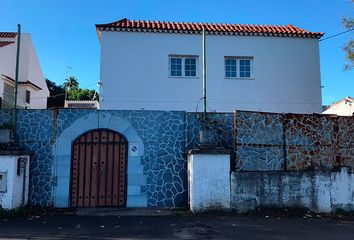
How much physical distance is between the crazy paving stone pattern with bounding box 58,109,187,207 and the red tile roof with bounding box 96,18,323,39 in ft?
21.4

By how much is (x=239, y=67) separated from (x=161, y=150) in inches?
300

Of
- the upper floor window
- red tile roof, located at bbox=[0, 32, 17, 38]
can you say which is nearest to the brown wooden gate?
the upper floor window

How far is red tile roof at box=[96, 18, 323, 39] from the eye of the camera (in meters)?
15.5

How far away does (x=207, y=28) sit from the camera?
52.7 ft

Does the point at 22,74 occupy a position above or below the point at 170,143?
above

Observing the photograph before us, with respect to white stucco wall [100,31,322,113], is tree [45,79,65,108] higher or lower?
higher

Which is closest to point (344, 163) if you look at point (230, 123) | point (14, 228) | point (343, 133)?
point (343, 133)

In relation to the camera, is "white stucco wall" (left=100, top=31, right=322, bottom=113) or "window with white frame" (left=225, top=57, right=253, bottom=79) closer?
"white stucco wall" (left=100, top=31, right=322, bottom=113)

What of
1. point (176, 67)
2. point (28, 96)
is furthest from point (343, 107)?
point (28, 96)

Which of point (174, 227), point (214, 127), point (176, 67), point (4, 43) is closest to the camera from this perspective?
point (174, 227)

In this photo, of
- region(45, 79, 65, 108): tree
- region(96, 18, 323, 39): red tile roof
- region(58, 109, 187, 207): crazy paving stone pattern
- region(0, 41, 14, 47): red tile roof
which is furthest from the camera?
region(45, 79, 65, 108): tree

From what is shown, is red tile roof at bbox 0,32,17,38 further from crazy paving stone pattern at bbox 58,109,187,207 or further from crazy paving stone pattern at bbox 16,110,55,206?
crazy paving stone pattern at bbox 58,109,187,207

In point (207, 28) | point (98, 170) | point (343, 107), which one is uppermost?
point (207, 28)

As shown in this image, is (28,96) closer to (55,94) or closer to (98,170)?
(98,170)
